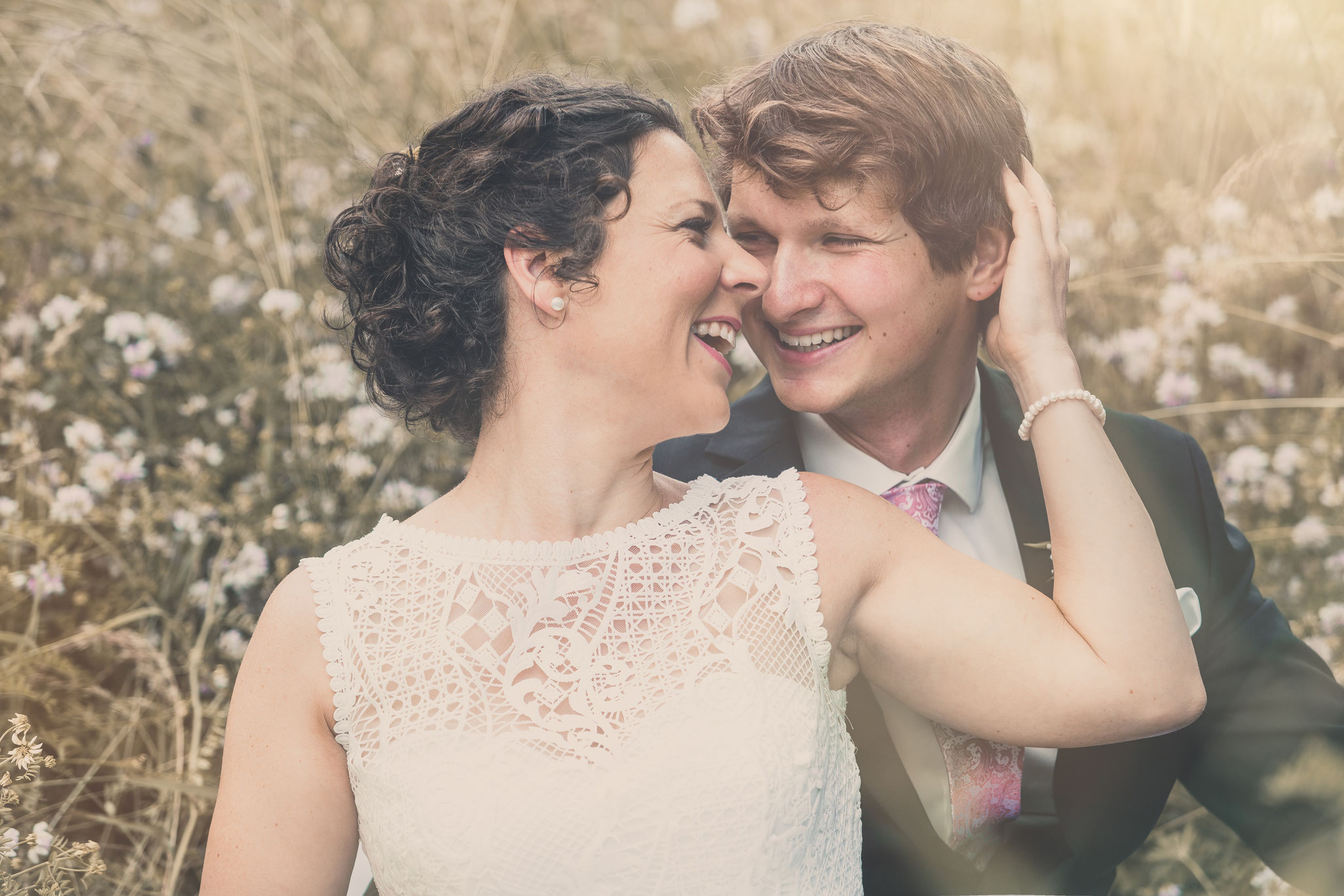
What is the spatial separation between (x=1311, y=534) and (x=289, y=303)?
2949mm

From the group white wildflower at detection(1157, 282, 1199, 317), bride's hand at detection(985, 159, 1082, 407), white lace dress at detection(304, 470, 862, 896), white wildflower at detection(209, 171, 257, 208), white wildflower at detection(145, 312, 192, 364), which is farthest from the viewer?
white wildflower at detection(209, 171, 257, 208)

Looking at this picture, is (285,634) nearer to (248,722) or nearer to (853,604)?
(248,722)

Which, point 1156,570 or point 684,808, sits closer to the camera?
point 684,808

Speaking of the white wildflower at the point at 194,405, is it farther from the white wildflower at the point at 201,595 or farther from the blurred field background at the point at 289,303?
the white wildflower at the point at 201,595

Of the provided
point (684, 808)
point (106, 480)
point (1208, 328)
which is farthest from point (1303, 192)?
point (106, 480)

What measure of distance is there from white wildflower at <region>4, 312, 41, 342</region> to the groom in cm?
207

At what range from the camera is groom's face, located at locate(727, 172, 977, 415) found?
7.55 ft

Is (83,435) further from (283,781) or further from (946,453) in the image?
(946,453)

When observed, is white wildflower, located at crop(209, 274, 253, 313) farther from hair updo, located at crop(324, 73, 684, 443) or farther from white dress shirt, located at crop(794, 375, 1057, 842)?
white dress shirt, located at crop(794, 375, 1057, 842)

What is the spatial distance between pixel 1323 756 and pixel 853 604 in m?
1.18

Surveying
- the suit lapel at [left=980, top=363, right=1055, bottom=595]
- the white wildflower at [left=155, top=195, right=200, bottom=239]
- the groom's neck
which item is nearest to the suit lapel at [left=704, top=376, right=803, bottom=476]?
the groom's neck

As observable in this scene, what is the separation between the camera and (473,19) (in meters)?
4.64

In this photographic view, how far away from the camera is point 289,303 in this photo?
125 inches

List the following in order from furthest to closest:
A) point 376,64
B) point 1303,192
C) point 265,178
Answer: point 376,64, point 1303,192, point 265,178
